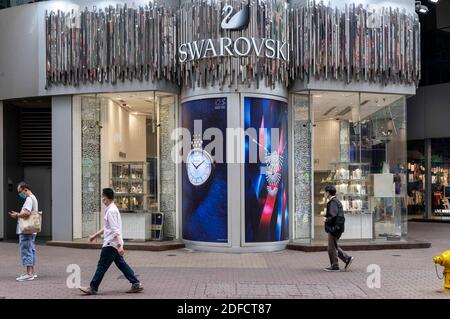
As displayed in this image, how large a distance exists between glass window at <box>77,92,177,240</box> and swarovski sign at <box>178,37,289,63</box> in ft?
6.22

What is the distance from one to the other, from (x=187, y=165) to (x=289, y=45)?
12.8 ft

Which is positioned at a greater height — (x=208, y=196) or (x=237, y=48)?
(x=237, y=48)

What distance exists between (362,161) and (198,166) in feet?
14.9

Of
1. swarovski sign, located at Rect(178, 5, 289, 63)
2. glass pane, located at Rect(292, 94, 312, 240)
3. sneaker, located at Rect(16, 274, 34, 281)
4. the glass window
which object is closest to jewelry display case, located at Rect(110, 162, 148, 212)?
the glass window

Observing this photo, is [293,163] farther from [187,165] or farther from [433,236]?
[433,236]

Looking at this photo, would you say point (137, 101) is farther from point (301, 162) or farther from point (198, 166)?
point (301, 162)

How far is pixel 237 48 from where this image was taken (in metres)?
14.0

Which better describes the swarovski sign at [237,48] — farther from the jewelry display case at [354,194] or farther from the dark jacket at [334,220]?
the dark jacket at [334,220]

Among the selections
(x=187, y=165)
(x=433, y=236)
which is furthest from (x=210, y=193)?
(x=433, y=236)

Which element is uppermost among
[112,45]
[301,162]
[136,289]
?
[112,45]

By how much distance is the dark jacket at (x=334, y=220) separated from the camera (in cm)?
1148

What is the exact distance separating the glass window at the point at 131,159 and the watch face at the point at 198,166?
1008mm

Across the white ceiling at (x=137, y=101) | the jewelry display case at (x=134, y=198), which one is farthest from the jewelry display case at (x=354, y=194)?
the white ceiling at (x=137, y=101)

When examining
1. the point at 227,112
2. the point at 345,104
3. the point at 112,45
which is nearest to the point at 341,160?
the point at 345,104
